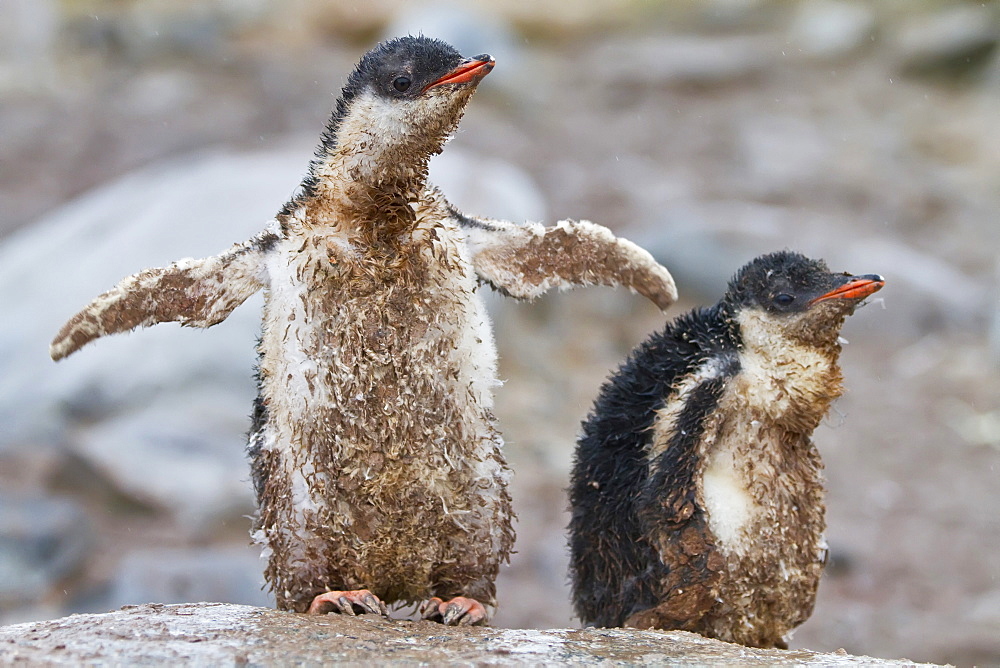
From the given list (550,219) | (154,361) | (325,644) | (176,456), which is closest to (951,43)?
(550,219)

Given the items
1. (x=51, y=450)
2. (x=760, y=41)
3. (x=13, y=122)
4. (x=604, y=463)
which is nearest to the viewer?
(x=604, y=463)

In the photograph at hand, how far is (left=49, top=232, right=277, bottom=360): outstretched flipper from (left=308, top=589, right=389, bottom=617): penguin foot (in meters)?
0.71

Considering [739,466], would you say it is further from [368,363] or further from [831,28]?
[831,28]

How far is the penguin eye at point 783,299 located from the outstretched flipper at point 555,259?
313 mm

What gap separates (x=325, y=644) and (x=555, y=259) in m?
1.11

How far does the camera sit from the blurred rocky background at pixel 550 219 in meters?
5.98

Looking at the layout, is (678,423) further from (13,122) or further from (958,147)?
(13,122)

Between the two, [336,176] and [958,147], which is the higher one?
[958,147]

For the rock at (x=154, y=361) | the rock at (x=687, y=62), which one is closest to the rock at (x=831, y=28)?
the rock at (x=687, y=62)

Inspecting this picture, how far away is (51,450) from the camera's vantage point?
6492mm

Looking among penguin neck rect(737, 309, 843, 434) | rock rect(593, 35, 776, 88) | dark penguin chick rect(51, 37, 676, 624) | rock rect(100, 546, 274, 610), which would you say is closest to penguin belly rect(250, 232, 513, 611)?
dark penguin chick rect(51, 37, 676, 624)

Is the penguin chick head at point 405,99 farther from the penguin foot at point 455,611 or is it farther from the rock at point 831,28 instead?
the rock at point 831,28

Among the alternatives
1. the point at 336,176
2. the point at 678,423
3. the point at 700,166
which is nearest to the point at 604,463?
the point at 678,423

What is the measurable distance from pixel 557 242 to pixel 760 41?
11.2m
